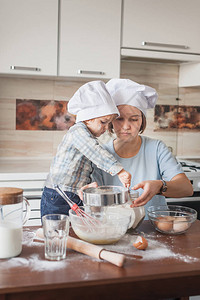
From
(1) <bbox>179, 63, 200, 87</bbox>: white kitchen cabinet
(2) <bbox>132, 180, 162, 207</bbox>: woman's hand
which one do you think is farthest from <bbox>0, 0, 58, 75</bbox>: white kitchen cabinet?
(2) <bbox>132, 180, 162, 207</bbox>: woman's hand

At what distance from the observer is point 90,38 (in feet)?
9.09

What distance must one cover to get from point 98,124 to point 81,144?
14 cm

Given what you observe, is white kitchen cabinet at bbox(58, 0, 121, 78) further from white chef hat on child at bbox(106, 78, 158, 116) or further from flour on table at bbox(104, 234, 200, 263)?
flour on table at bbox(104, 234, 200, 263)

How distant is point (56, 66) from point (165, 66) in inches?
42.3

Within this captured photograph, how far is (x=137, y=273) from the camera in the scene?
3.21ft

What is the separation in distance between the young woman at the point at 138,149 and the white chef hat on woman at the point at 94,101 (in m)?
0.12

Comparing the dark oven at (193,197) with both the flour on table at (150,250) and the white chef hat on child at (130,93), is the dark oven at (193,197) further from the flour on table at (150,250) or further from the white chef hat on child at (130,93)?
the flour on table at (150,250)

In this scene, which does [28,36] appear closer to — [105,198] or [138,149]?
[138,149]

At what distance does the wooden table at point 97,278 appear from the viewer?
0.90 m

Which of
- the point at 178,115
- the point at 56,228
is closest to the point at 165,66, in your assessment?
the point at 178,115

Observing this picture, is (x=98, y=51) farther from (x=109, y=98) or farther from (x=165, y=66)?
(x=109, y=98)

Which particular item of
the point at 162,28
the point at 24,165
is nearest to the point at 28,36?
the point at 24,165

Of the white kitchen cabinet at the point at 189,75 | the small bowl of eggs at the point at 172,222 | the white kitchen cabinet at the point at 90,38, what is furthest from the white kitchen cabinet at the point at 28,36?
the small bowl of eggs at the point at 172,222

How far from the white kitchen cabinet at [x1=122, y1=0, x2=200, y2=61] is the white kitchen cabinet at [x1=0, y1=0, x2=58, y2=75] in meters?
0.54
